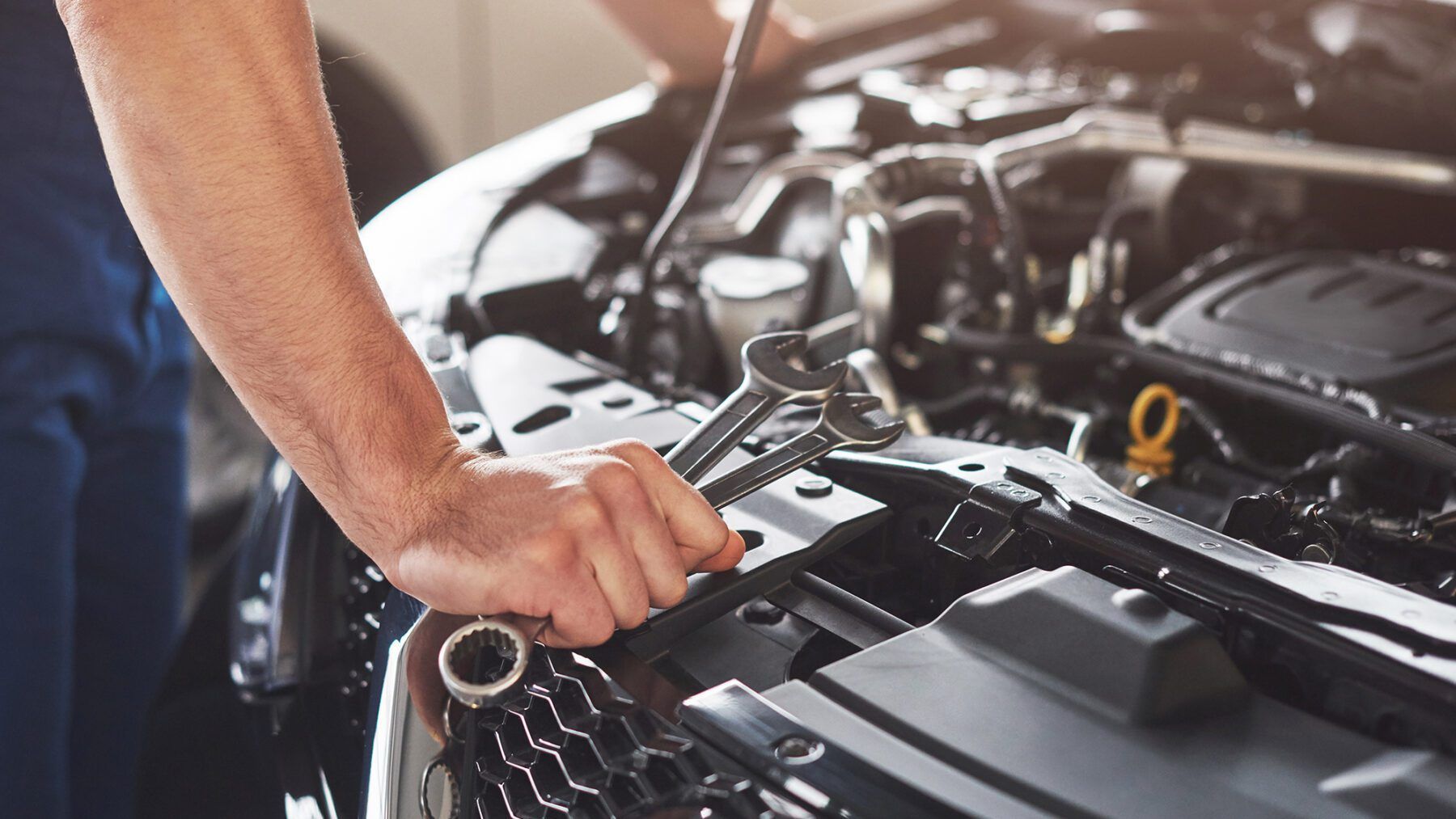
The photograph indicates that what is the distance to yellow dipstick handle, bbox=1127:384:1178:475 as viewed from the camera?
0.92 m

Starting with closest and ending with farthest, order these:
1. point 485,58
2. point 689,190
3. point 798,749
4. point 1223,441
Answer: point 798,749 < point 1223,441 < point 689,190 < point 485,58

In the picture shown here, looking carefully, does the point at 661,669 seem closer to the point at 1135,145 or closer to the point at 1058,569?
the point at 1058,569

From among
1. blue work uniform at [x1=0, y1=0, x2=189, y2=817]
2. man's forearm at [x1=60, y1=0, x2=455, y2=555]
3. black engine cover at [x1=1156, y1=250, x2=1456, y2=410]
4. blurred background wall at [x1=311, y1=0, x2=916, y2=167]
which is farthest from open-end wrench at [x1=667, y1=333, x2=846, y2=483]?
blurred background wall at [x1=311, y1=0, x2=916, y2=167]

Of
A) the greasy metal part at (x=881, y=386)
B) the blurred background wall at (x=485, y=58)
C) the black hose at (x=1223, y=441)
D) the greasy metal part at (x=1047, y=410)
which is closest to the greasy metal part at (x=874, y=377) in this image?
the greasy metal part at (x=881, y=386)

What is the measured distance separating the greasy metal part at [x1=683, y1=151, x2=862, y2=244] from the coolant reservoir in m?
0.09

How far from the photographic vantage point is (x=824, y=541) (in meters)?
0.69

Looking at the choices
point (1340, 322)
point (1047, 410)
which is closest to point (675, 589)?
point (1047, 410)

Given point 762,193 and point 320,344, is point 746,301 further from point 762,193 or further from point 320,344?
point 320,344

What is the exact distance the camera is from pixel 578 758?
588 millimetres

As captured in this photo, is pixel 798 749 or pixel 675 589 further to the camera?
pixel 675 589

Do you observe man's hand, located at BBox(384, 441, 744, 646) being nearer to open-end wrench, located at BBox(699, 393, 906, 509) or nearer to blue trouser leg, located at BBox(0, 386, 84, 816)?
open-end wrench, located at BBox(699, 393, 906, 509)

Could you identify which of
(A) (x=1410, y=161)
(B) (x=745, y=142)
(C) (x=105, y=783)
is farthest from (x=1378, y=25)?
(C) (x=105, y=783)

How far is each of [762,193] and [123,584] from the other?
0.75 meters

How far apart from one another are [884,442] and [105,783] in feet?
3.14
